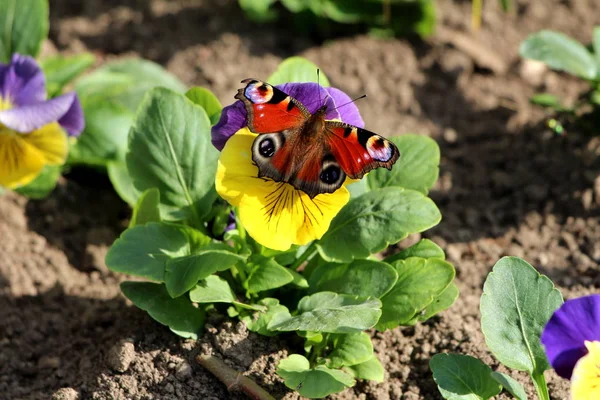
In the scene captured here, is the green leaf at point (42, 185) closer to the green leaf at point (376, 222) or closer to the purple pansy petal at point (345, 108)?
the green leaf at point (376, 222)

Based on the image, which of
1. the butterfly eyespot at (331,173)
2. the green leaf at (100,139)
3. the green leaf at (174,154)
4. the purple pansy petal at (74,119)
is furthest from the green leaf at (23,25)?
the butterfly eyespot at (331,173)

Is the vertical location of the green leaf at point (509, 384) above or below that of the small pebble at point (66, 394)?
above

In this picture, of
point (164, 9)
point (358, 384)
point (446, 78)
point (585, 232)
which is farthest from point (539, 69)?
point (358, 384)

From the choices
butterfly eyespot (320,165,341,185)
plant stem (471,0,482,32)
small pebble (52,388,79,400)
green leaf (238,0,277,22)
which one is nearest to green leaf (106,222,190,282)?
small pebble (52,388,79,400)

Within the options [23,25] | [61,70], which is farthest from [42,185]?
[23,25]

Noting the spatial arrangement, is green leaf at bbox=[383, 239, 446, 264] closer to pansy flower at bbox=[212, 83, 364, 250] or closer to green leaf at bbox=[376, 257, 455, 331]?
green leaf at bbox=[376, 257, 455, 331]

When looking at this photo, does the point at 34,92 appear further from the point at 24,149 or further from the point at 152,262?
the point at 152,262
